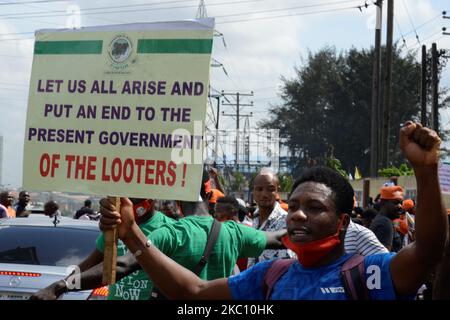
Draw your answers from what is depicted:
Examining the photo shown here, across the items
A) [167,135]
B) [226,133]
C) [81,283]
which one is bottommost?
[81,283]

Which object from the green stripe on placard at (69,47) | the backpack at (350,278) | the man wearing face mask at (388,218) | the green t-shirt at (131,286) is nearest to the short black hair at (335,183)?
the backpack at (350,278)

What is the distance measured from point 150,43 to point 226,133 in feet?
206

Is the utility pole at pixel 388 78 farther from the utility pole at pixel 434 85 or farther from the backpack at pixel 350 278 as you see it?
the backpack at pixel 350 278

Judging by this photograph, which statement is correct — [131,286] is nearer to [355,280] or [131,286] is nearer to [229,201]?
[355,280]

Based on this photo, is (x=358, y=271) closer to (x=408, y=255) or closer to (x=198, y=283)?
(x=408, y=255)

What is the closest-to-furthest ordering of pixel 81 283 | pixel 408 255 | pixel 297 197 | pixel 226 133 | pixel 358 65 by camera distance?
pixel 408 255, pixel 297 197, pixel 81 283, pixel 358 65, pixel 226 133

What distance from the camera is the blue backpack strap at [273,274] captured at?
3.41 metres

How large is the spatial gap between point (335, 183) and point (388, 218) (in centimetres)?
534

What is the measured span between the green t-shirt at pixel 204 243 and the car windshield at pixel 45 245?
122 inches

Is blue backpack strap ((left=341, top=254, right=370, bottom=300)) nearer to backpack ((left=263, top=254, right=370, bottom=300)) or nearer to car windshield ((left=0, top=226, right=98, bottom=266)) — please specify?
backpack ((left=263, top=254, right=370, bottom=300))

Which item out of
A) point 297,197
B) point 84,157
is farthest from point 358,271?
point 84,157

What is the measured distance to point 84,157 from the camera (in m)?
3.75

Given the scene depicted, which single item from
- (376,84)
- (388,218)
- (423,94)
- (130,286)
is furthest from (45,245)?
(423,94)

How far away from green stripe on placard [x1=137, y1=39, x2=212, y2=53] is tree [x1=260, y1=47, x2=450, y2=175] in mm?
49564
